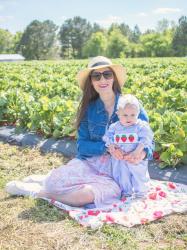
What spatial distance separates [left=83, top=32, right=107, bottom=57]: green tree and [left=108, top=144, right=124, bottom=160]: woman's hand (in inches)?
3257

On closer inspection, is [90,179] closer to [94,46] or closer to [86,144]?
[86,144]

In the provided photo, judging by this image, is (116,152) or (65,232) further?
(116,152)

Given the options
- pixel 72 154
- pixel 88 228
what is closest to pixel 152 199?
pixel 88 228

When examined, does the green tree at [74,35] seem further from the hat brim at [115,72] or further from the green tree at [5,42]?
the hat brim at [115,72]

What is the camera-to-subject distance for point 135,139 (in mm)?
4051

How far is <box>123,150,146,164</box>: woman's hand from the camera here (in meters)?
3.98

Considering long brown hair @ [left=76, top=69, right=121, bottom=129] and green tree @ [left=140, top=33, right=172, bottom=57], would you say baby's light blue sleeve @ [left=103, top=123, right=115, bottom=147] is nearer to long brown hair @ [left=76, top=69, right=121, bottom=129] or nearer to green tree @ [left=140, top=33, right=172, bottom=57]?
long brown hair @ [left=76, top=69, right=121, bottom=129]

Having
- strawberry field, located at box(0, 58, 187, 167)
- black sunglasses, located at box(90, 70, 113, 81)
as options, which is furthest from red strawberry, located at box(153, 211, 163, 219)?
black sunglasses, located at box(90, 70, 113, 81)

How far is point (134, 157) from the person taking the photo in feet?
13.1

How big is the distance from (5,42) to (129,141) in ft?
341

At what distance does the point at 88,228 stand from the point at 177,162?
5.46ft

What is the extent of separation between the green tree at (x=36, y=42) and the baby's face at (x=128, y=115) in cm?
8023

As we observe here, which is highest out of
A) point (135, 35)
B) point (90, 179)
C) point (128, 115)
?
point (135, 35)

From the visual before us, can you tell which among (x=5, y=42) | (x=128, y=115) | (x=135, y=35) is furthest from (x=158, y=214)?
(x=135, y=35)
